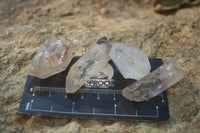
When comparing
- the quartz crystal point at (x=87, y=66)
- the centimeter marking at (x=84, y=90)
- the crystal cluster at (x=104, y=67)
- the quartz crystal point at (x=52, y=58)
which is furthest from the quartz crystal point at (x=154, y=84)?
the quartz crystal point at (x=52, y=58)

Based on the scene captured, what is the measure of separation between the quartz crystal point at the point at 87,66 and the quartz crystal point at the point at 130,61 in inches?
3.0

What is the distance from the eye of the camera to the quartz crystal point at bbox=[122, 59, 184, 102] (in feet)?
5.72

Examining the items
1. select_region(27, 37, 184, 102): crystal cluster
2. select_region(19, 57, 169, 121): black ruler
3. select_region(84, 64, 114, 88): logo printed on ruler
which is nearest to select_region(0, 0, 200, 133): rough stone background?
select_region(19, 57, 169, 121): black ruler

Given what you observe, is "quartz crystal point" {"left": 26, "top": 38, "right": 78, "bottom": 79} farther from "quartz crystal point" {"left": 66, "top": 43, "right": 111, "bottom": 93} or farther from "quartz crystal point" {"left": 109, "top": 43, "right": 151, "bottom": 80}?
"quartz crystal point" {"left": 109, "top": 43, "right": 151, "bottom": 80}

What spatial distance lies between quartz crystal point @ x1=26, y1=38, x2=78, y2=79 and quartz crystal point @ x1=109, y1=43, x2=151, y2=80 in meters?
0.36

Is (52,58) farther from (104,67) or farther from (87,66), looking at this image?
(104,67)

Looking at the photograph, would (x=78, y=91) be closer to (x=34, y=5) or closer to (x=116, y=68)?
(x=116, y=68)

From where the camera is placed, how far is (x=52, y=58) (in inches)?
73.6

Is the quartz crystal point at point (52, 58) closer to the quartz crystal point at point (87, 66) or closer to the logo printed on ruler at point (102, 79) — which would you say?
the quartz crystal point at point (87, 66)

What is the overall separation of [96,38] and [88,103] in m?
0.75

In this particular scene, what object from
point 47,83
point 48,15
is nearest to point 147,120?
point 47,83

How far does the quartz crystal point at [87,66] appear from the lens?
182cm

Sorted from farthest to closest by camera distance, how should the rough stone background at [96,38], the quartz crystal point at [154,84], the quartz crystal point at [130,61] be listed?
the quartz crystal point at [130,61], the quartz crystal point at [154,84], the rough stone background at [96,38]

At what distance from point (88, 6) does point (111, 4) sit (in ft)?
1.04
